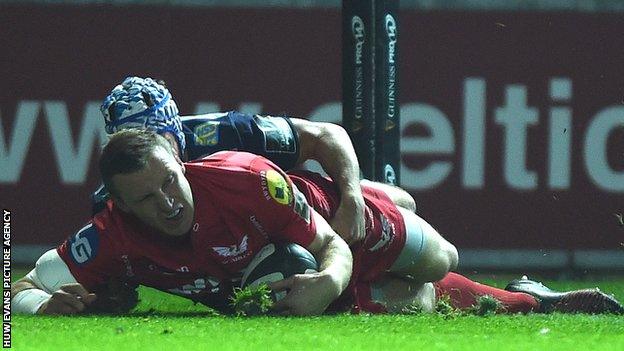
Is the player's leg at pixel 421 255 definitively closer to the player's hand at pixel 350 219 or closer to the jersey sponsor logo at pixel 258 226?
the player's hand at pixel 350 219

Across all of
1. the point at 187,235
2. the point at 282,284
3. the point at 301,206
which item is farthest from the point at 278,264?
the point at 187,235

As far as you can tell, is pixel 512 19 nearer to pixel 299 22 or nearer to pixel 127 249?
pixel 299 22

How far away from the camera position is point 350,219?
614 cm

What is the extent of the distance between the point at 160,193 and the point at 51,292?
76cm

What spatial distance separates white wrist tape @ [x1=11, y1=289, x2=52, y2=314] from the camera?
591 cm

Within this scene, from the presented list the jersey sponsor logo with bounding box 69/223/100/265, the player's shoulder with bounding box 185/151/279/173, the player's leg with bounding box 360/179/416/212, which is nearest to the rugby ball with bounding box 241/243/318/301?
the player's shoulder with bounding box 185/151/279/173

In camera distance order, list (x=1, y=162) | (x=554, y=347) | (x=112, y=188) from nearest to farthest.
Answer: (x=554, y=347)
(x=112, y=188)
(x=1, y=162)

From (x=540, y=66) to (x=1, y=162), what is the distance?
3.13m

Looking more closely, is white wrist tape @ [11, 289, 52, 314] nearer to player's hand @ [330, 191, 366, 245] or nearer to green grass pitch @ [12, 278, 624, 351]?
green grass pitch @ [12, 278, 624, 351]

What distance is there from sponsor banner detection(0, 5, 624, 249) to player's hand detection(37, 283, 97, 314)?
3.76 meters

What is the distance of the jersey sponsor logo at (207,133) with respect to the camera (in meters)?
6.35

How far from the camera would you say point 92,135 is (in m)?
9.60

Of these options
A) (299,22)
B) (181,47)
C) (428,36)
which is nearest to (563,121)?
(428,36)

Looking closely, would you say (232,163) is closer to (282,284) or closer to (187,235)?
(187,235)
